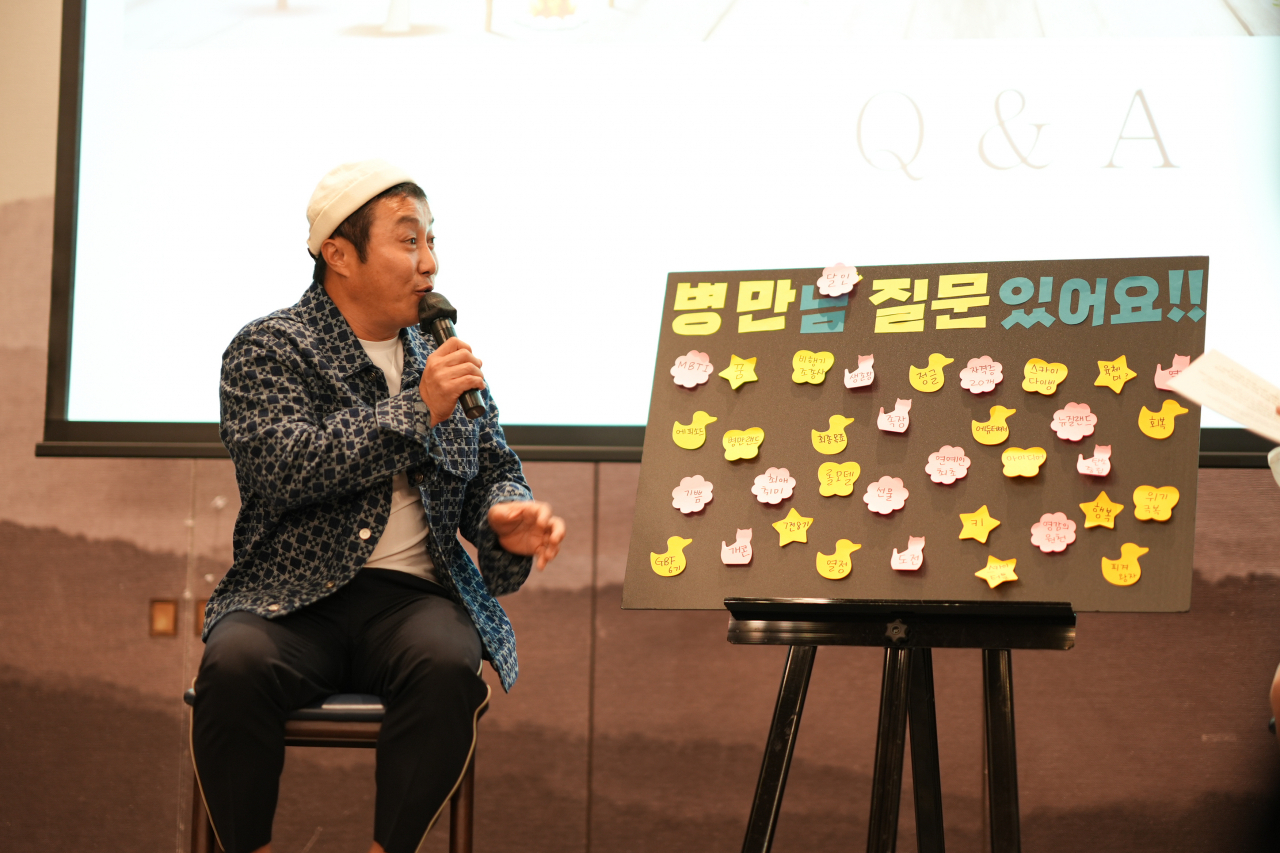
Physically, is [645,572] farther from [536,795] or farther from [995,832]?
[536,795]

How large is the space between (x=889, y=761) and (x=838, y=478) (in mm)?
400

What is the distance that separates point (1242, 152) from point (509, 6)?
1634 mm

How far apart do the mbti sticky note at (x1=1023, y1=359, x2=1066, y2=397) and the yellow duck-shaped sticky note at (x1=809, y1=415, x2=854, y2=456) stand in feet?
0.84

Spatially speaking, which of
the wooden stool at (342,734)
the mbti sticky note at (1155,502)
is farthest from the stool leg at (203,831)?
the mbti sticky note at (1155,502)

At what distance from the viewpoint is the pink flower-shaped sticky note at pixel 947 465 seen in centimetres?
153

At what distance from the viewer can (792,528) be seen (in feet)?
5.16

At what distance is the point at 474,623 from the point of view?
169 cm

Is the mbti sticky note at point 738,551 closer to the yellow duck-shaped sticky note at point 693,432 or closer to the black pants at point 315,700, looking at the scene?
the yellow duck-shaped sticky note at point 693,432

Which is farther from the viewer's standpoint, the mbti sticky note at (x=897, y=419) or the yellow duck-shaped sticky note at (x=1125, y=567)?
the mbti sticky note at (x=897, y=419)

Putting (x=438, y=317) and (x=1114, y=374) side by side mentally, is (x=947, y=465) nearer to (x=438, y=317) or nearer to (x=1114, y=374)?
(x=1114, y=374)

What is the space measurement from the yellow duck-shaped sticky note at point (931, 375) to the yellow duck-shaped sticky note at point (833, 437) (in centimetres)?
11

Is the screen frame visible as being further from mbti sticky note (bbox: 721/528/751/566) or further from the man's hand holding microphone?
mbti sticky note (bbox: 721/528/751/566)

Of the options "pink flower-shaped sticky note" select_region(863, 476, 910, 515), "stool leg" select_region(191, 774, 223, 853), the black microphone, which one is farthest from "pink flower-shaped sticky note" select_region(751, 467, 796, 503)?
"stool leg" select_region(191, 774, 223, 853)

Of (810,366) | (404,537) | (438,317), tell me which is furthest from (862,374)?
(404,537)
